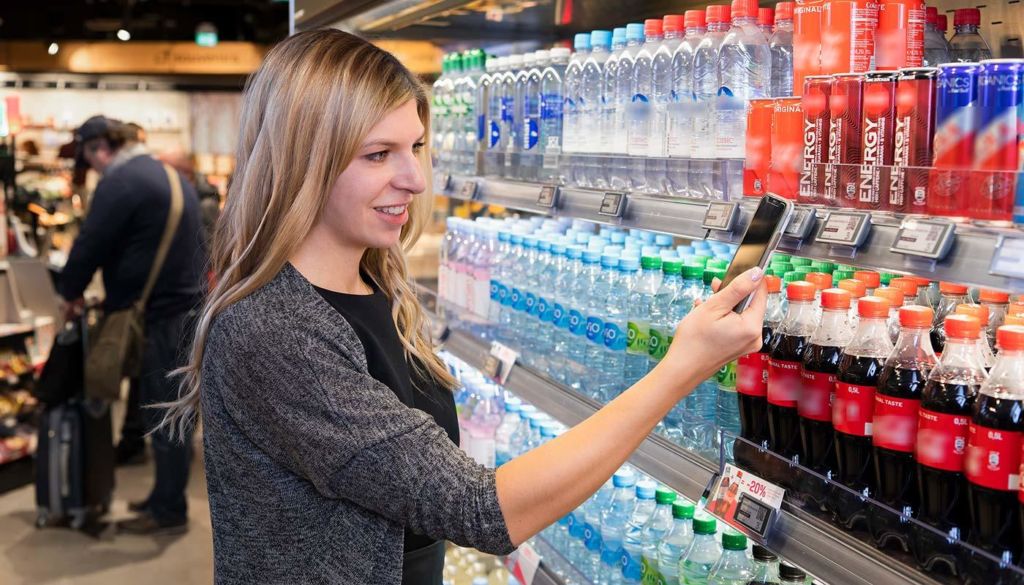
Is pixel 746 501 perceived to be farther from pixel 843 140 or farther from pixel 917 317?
pixel 843 140

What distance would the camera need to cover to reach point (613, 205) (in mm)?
2107

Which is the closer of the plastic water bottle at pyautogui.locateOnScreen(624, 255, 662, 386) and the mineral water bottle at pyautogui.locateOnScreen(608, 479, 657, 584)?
the plastic water bottle at pyautogui.locateOnScreen(624, 255, 662, 386)

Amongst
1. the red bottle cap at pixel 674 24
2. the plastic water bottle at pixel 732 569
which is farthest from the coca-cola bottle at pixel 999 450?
the red bottle cap at pixel 674 24

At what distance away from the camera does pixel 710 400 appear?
82.2 inches

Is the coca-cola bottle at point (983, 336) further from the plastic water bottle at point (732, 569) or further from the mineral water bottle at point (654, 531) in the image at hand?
the mineral water bottle at point (654, 531)

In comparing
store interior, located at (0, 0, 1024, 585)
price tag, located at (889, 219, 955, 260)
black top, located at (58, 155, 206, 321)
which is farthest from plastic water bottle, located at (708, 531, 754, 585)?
black top, located at (58, 155, 206, 321)

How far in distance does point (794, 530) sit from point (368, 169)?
0.83m

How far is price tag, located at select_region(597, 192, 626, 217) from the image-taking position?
2.08 meters

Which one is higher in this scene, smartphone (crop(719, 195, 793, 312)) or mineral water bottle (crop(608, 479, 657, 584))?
smartphone (crop(719, 195, 793, 312))

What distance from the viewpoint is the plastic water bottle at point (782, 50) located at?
74.0 inches

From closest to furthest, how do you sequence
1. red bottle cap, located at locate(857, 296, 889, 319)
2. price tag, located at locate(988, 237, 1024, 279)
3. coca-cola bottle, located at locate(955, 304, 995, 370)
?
1. price tag, located at locate(988, 237, 1024, 279)
2. coca-cola bottle, located at locate(955, 304, 995, 370)
3. red bottle cap, located at locate(857, 296, 889, 319)

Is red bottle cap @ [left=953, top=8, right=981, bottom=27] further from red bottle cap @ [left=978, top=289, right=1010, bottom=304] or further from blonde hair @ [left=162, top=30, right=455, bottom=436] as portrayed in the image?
blonde hair @ [left=162, top=30, right=455, bottom=436]

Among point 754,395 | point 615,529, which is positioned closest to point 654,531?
point 615,529

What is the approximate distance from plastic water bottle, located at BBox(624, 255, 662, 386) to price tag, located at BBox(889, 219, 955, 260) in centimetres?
89
